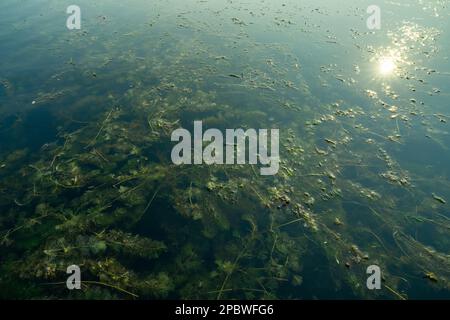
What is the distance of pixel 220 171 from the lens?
7.41 m

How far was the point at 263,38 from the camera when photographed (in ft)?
48.8

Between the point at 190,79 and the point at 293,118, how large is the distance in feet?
13.3

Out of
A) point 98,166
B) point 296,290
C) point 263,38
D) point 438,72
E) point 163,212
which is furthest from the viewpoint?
point 263,38

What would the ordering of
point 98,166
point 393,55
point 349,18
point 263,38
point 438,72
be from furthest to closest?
1. point 349,18
2. point 263,38
3. point 393,55
4. point 438,72
5. point 98,166

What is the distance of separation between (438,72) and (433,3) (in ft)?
40.9

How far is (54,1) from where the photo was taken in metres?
19.1

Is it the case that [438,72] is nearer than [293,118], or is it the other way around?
[293,118]

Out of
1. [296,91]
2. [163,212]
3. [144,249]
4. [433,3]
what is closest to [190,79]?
[296,91]

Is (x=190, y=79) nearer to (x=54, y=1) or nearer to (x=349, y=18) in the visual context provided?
(x=349, y=18)

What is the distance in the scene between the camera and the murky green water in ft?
17.7

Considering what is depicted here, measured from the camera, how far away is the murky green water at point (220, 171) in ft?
17.7
